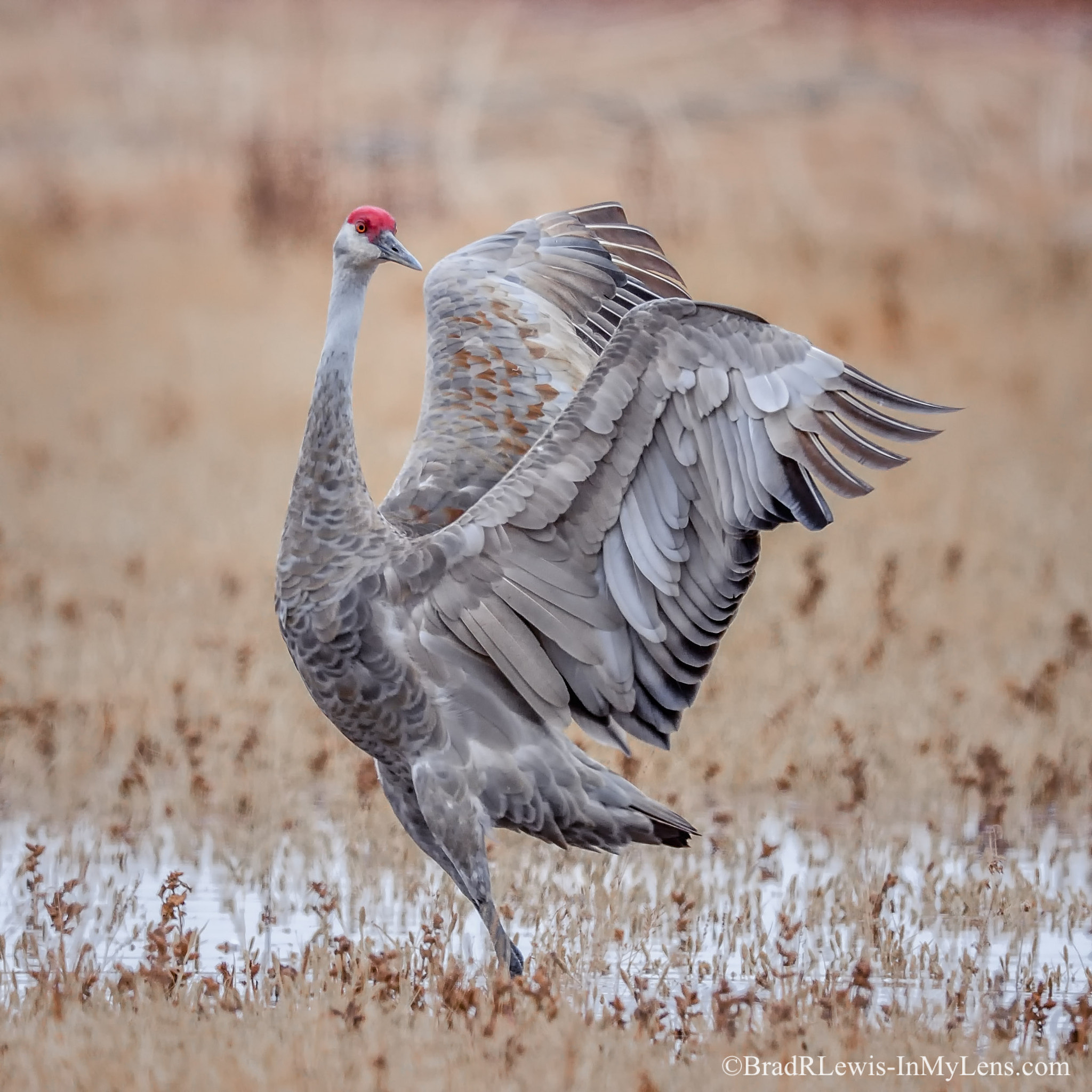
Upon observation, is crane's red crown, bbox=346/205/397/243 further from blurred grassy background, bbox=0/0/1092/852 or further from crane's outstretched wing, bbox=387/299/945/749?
blurred grassy background, bbox=0/0/1092/852

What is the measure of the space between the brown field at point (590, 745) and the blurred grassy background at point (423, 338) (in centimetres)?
4

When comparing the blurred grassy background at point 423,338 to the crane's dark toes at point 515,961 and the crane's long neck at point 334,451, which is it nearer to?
the crane's dark toes at point 515,961

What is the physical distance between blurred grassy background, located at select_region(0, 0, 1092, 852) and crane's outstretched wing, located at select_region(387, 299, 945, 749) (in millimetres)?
1364

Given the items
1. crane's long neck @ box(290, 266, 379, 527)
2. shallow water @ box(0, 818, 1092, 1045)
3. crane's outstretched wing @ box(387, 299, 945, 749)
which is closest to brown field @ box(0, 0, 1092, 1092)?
shallow water @ box(0, 818, 1092, 1045)

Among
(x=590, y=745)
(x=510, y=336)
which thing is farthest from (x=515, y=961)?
(x=590, y=745)

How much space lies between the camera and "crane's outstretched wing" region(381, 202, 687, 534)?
17.6ft

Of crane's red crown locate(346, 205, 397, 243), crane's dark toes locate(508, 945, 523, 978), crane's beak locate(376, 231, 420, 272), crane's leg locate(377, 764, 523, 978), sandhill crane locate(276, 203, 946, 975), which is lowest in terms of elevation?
crane's dark toes locate(508, 945, 523, 978)

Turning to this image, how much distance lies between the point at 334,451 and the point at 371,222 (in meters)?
0.62

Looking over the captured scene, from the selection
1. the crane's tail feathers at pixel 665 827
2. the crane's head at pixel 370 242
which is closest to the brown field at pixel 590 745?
the crane's tail feathers at pixel 665 827

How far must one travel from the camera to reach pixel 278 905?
209 inches

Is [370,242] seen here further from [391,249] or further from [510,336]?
[510,336]

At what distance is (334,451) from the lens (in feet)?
15.8

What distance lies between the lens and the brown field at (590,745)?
425cm

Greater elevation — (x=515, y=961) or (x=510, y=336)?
(x=510, y=336)
